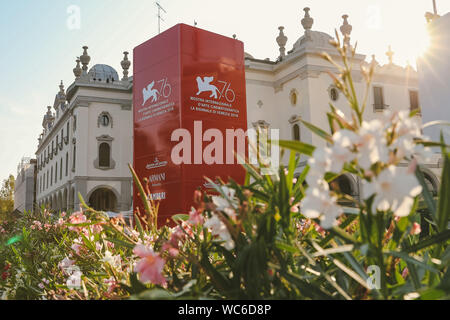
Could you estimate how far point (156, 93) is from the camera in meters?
6.29

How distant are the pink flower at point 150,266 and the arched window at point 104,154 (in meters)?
30.6

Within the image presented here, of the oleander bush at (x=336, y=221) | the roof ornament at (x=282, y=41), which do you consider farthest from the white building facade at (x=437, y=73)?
the roof ornament at (x=282, y=41)

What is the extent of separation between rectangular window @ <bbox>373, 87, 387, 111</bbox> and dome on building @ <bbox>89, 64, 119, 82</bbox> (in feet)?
70.0

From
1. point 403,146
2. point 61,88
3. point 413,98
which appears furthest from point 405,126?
point 61,88

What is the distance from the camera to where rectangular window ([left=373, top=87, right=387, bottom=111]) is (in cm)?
2550

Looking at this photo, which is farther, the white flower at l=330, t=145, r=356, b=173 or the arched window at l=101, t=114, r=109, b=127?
the arched window at l=101, t=114, r=109, b=127

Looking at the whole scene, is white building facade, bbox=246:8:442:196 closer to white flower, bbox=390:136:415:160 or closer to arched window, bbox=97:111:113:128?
arched window, bbox=97:111:113:128

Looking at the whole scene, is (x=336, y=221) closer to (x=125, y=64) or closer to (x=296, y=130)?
(x=296, y=130)

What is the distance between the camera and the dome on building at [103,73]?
114ft

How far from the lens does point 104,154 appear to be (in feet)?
99.7

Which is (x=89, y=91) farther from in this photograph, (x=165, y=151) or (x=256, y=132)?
(x=256, y=132)

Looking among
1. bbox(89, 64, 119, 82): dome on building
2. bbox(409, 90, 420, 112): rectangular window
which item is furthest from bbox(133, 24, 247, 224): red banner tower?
bbox(89, 64, 119, 82): dome on building
